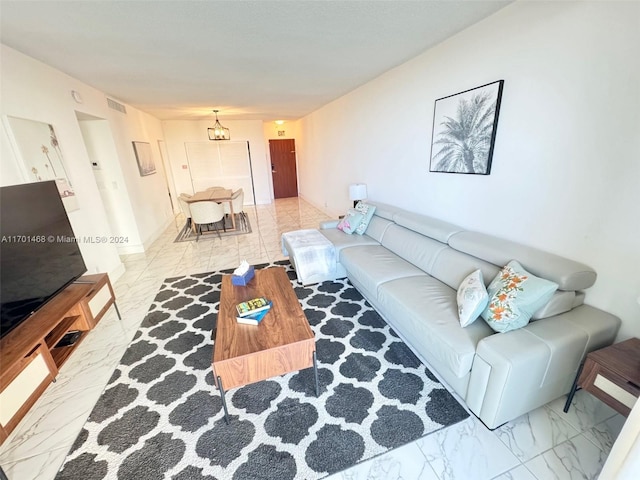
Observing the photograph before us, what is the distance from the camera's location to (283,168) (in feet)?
28.8

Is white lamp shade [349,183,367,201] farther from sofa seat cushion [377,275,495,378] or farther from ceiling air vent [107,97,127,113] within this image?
ceiling air vent [107,97,127,113]

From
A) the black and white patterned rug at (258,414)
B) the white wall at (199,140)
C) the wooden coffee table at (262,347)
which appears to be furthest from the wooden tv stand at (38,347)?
the white wall at (199,140)

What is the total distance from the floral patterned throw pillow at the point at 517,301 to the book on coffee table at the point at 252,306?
55.7 inches

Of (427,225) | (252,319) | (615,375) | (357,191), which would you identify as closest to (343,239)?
(427,225)

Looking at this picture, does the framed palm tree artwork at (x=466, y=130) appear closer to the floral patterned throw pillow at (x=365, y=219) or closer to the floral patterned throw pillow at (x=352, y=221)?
the floral patterned throw pillow at (x=365, y=219)

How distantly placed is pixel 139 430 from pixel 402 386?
160 centimetres

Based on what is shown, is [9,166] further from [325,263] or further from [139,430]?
[325,263]

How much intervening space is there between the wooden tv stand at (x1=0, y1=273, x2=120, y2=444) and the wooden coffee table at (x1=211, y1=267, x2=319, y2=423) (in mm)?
986

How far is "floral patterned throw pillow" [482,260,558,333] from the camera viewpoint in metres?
1.50

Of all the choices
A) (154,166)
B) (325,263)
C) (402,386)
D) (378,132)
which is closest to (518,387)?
(402,386)

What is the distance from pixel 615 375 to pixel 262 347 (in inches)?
68.0

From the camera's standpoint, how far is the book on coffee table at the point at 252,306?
1774 millimetres

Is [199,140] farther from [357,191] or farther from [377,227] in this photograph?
[377,227]

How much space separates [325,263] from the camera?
10.0ft
